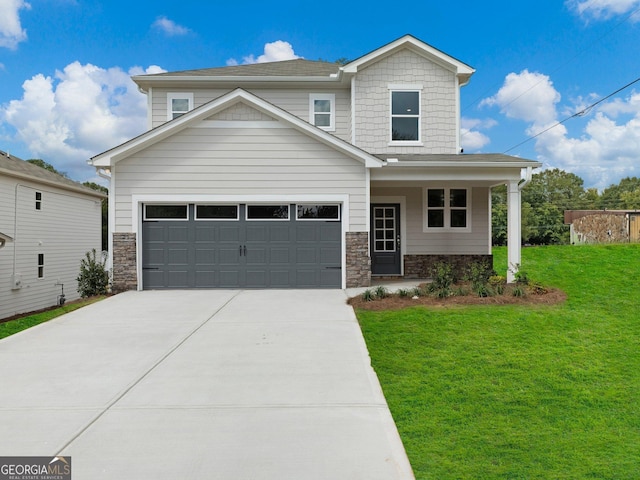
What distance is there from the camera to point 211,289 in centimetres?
1281

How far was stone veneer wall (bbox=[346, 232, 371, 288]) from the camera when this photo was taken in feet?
42.2

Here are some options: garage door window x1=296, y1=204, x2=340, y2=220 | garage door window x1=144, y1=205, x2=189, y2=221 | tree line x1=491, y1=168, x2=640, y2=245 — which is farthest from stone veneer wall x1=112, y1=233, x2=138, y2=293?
tree line x1=491, y1=168, x2=640, y2=245

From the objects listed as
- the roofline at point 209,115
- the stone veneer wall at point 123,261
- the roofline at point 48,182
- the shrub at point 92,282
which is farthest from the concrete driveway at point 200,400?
the roofline at point 48,182

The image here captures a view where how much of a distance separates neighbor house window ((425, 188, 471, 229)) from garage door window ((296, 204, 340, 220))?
3735 mm

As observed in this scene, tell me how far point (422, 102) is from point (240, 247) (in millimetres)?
7313

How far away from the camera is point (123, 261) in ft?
41.5

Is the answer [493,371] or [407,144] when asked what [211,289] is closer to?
[407,144]

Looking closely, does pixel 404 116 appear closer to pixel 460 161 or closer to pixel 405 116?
pixel 405 116

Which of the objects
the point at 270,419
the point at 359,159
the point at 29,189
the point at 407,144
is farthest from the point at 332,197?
the point at 29,189

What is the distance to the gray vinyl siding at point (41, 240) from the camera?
18141 mm

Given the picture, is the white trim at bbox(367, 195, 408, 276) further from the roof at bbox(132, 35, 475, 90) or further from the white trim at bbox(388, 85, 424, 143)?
the roof at bbox(132, 35, 475, 90)

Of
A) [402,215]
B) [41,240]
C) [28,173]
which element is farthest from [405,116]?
[41,240]

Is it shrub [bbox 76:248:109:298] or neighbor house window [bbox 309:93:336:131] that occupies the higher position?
neighbor house window [bbox 309:93:336:131]

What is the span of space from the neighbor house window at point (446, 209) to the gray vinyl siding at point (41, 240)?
15.1m
